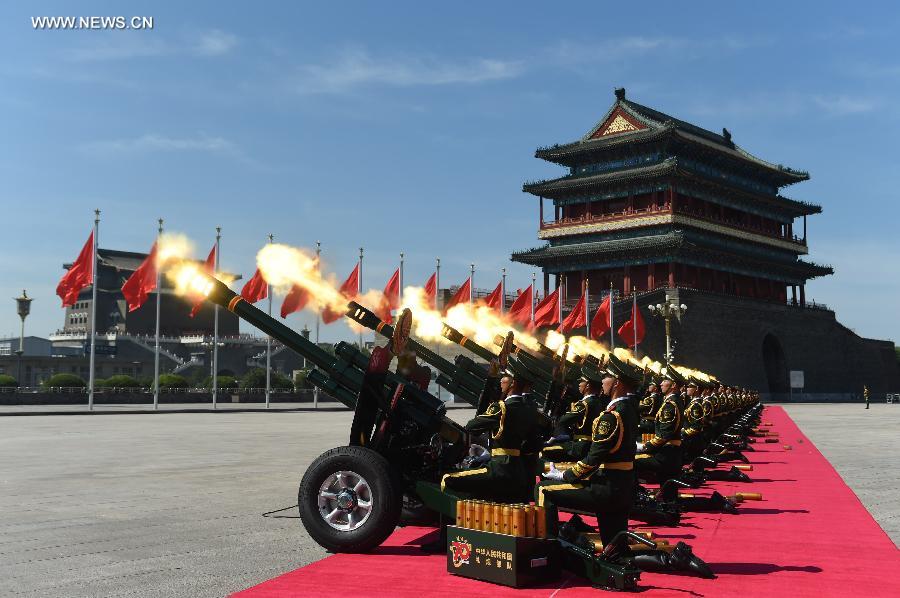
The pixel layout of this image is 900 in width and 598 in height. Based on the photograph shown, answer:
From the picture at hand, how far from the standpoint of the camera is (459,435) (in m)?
9.10

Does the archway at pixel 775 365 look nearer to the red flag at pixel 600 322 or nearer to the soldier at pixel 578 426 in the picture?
the red flag at pixel 600 322

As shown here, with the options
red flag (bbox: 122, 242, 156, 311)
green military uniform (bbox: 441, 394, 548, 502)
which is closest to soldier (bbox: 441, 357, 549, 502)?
green military uniform (bbox: 441, 394, 548, 502)

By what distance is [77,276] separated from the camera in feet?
117

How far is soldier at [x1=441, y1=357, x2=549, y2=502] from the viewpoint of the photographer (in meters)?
8.14

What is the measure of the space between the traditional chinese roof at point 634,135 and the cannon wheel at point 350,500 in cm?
6207

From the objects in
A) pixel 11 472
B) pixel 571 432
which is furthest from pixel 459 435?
pixel 11 472

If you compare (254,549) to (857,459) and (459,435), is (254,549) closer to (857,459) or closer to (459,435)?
(459,435)

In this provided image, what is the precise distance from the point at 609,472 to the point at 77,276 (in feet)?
107

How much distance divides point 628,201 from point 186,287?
62.7m

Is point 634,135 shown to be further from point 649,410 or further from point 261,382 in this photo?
point 649,410

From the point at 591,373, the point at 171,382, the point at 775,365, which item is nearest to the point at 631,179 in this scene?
the point at 775,365

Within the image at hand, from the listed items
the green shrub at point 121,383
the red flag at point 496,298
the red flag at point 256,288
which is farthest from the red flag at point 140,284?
the green shrub at point 121,383

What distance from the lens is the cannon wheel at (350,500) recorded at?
26.9 feet

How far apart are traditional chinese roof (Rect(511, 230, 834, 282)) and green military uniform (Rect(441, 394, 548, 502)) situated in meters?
59.7
